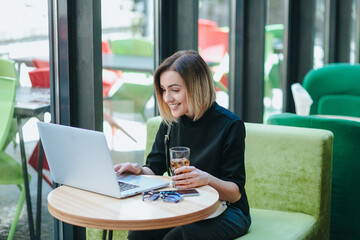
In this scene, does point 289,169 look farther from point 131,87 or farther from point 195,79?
point 131,87

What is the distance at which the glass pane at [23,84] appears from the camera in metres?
2.24

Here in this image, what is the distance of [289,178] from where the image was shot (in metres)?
2.40

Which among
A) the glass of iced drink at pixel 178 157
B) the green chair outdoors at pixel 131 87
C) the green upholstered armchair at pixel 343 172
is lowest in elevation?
the green upholstered armchair at pixel 343 172

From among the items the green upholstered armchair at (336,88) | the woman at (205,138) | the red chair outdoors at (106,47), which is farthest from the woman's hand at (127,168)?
the green upholstered armchair at (336,88)

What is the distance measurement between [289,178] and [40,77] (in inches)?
52.3

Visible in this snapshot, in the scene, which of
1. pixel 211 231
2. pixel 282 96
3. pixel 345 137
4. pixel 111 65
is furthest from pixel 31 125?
pixel 282 96

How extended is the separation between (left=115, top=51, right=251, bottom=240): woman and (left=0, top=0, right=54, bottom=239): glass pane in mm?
655

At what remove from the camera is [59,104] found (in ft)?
8.09

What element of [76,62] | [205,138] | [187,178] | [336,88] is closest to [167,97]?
[205,138]

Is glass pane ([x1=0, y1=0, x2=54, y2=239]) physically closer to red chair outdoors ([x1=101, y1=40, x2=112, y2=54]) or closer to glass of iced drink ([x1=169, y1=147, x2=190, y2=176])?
red chair outdoors ([x1=101, y1=40, x2=112, y2=54])

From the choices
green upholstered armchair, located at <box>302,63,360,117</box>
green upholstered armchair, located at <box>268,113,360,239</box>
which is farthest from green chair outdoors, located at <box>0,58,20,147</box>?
green upholstered armchair, located at <box>302,63,360,117</box>

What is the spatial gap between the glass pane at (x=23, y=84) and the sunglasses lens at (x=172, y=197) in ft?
3.23

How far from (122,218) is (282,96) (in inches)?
142

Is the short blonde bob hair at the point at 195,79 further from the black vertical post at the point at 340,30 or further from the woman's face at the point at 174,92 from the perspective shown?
the black vertical post at the point at 340,30
